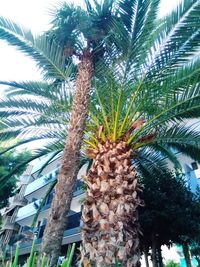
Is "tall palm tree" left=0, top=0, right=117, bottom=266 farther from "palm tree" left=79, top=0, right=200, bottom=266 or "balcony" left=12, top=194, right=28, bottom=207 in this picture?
"balcony" left=12, top=194, right=28, bottom=207

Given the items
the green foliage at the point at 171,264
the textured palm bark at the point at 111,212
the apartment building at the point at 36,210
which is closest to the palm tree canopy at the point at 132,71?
the textured palm bark at the point at 111,212

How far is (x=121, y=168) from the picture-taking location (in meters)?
5.23

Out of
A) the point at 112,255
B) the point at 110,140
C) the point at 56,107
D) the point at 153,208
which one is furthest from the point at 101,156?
the point at 153,208

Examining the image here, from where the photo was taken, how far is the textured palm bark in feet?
13.9

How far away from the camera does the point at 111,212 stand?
4.61 meters

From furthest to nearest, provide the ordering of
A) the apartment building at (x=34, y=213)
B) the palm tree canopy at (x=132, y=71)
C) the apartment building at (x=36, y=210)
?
1. the apartment building at (x=34, y=213)
2. the apartment building at (x=36, y=210)
3. the palm tree canopy at (x=132, y=71)

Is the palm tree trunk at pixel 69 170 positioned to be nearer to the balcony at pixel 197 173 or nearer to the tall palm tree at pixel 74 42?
the tall palm tree at pixel 74 42

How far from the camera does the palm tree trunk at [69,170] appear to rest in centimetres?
438

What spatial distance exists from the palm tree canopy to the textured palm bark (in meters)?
0.62

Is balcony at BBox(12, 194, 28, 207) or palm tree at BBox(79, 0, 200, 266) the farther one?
balcony at BBox(12, 194, 28, 207)

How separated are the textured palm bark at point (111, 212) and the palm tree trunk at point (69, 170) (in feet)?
1.18

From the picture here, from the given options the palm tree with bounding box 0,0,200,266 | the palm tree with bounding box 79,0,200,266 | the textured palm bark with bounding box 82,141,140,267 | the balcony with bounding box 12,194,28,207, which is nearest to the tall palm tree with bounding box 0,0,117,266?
the palm tree with bounding box 0,0,200,266

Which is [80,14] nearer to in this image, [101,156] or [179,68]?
[179,68]

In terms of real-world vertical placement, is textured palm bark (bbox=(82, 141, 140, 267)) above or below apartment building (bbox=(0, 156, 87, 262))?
below
